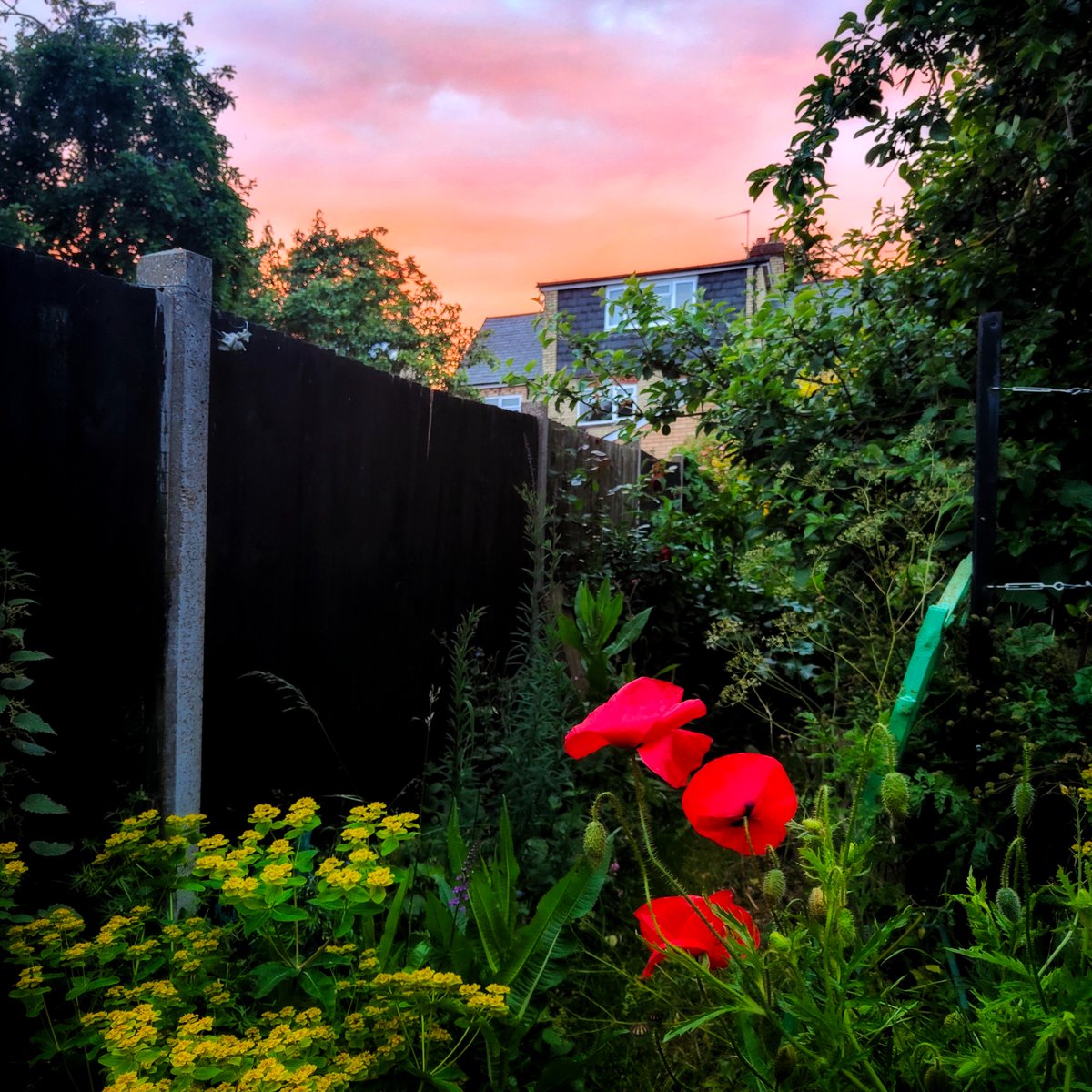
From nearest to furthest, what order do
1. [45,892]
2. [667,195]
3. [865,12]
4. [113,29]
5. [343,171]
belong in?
[45,892] → [865,12] → [667,195] → [343,171] → [113,29]

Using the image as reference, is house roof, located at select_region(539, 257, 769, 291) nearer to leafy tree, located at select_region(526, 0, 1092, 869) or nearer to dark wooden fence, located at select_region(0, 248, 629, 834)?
leafy tree, located at select_region(526, 0, 1092, 869)

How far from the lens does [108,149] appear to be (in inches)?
709

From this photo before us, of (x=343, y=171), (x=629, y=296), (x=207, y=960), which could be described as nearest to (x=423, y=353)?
(x=343, y=171)

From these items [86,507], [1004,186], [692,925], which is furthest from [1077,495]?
[86,507]

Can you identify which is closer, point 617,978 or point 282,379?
point 617,978

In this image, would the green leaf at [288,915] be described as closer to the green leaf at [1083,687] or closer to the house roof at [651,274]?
the green leaf at [1083,687]

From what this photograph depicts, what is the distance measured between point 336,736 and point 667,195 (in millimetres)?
3777

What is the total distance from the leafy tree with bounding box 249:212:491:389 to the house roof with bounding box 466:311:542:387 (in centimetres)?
113

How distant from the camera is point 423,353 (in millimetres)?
21609

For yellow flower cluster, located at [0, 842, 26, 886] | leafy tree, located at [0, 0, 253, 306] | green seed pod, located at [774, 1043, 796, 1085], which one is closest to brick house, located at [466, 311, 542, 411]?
leafy tree, located at [0, 0, 253, 306]

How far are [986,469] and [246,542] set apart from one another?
196cm

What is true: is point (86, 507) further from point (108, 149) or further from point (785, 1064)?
point (108, 149)

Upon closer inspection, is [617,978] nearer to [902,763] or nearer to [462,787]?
[462,787]

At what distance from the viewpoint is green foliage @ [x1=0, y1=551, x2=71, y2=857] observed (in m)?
1.66
